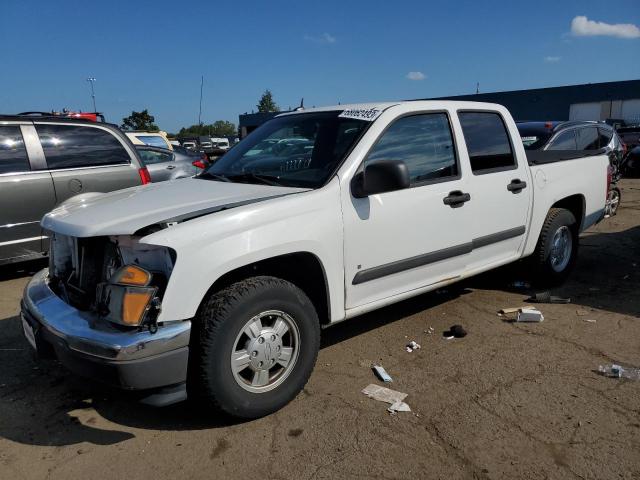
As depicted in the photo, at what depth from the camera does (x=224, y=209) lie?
2740mm

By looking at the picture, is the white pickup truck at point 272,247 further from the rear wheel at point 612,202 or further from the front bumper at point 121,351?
the rear wheel at point 612,202

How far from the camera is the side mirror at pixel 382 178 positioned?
3.02 m

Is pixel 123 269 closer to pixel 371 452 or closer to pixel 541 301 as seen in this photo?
pixel 371 452

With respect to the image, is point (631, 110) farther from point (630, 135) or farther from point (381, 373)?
point (381, 373)

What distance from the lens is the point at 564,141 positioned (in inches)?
358

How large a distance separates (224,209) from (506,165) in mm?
2649

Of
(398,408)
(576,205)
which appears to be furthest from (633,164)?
(398,408)

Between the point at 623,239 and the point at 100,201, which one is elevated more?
the point at 100,201

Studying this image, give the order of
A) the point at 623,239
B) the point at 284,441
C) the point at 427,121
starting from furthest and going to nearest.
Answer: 1. the point at 623,239
2. the point at 427,121
3. the point at 284,441

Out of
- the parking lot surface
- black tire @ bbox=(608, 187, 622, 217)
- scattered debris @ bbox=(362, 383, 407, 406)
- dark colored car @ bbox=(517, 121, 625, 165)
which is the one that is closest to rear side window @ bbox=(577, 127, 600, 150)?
dark colored car @ bbox=(517, 121, 625, 165)

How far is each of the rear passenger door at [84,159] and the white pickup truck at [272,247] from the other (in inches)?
96.5

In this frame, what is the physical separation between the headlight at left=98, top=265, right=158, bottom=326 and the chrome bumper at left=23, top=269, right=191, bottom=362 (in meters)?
0.07

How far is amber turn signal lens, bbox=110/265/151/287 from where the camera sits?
2.46 metres

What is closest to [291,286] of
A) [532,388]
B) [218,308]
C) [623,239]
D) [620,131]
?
[218,308]
